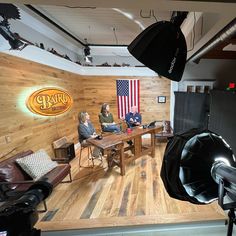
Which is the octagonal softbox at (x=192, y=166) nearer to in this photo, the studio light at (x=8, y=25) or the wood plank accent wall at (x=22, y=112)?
the wood plank accent wall at (x=22, y=112)

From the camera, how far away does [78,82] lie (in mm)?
5168

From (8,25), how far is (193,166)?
3.23m

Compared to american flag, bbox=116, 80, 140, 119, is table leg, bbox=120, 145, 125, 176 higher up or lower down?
lower down

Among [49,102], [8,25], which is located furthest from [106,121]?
[8,25]

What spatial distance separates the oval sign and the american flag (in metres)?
1.83

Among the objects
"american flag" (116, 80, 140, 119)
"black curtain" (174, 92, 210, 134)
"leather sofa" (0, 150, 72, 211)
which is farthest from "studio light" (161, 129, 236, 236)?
"american flag" (116, 80, 140, 119)

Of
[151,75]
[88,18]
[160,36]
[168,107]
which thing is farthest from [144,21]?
[168,107]

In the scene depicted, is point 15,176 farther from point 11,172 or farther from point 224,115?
point 224,115

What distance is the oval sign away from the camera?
3.17 m

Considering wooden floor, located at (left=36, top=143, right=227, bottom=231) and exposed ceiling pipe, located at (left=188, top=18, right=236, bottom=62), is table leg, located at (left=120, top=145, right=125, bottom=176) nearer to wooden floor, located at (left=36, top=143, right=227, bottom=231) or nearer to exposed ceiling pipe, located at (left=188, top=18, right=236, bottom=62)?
wooden floor, located at (left=36, top=143, right=227, bottom=231)

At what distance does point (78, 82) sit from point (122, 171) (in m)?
3.14

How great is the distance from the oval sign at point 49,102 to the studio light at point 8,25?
89 cm

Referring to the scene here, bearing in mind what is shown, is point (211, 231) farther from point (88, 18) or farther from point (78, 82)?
point (78, 82)

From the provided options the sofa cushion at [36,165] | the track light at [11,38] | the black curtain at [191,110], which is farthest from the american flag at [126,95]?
the sofa cushion at [36,165]
